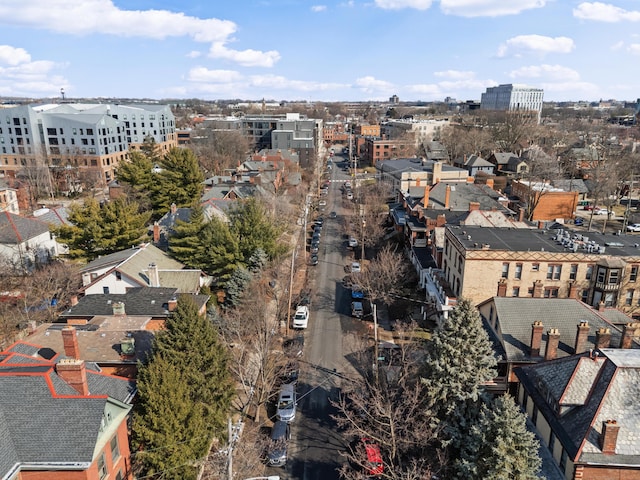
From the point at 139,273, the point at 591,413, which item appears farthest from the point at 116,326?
the point at 591,413

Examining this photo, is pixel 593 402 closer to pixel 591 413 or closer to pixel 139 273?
pixel 591 413

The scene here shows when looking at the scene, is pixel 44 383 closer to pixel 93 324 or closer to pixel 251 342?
pixel 93 324

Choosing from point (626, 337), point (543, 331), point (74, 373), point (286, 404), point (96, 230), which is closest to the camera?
point (74, 373)

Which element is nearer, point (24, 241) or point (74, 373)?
point (74, 373)

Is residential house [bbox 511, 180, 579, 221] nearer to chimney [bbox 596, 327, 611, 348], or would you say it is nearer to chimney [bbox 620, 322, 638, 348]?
chimney [bbox 620, 322, 638, 348]

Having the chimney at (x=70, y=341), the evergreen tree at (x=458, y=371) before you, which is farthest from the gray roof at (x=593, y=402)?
the chimney at (x=70, y=341)

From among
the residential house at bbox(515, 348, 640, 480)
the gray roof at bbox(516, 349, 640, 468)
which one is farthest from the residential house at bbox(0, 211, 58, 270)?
the gray roof at bbox(516, 349, 640, 468)

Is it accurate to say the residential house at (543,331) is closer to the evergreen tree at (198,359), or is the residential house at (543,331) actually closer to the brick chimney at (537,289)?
the brick chimney at (537,289)
